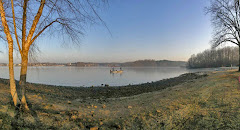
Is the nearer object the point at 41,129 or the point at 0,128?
the point at 0,128

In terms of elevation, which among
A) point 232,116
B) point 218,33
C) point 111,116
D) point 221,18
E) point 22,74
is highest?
point 221,18

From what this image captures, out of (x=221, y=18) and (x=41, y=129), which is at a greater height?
(x=221, y=18)

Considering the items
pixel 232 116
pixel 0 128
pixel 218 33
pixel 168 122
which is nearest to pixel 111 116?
pixel 168 122

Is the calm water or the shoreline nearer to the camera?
the calm water

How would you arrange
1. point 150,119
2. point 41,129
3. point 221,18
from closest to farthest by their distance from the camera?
point 41,129 → point 150,119 → point 221,18

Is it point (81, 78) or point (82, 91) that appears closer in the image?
point (82, 91)

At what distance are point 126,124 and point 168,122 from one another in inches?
52.9

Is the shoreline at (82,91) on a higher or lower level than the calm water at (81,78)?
higher

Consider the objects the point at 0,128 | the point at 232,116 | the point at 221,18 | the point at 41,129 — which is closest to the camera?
the point at 0,128

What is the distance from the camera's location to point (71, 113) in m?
4.67

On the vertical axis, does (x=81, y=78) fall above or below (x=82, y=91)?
below

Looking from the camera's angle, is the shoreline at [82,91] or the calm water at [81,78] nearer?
the calm water at [81,78]

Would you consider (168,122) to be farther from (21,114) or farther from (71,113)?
(21,114)

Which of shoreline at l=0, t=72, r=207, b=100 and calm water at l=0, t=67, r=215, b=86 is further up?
shoreline at l=0, t=72, r=207, b=100
